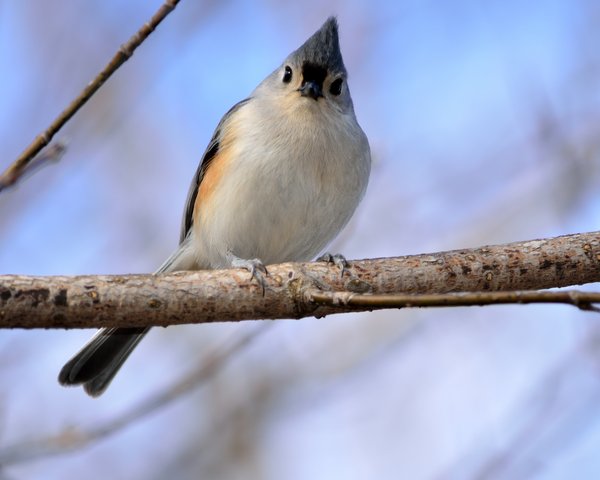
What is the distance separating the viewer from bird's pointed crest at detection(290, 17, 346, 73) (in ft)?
9.99

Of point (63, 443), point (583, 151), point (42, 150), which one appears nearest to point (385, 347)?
point (583, 151)

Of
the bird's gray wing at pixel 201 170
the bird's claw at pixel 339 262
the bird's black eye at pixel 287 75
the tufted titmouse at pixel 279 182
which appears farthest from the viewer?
the bird's gray wing at pixel 201 170

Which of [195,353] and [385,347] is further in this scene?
[195,353]

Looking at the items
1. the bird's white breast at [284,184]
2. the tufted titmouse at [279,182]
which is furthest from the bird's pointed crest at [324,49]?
the bird's white breast at [284,184]

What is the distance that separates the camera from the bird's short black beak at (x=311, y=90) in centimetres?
303

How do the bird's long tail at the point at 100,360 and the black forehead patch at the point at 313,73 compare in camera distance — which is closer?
the bird's long tail at the point at 100,360

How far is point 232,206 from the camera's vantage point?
297 centimetres

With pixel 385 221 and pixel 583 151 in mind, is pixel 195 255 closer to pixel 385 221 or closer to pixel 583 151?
pixel 385 221

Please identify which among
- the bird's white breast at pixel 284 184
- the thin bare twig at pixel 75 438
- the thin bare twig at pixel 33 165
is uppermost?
the bird's white breast at pixel 284 184

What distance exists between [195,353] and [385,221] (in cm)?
138

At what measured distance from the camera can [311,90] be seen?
303 cm

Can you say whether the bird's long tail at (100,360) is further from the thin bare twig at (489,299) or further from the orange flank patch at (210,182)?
the thin bare twig at (489,299)

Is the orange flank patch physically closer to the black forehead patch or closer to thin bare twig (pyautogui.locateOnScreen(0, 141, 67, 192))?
the black forehead patch

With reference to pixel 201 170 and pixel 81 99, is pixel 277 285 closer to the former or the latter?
pixel 81 99
